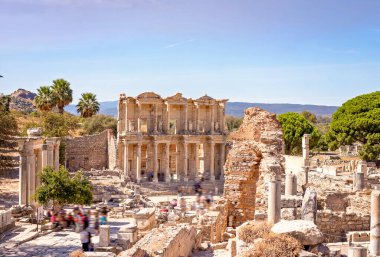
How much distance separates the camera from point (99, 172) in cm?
4681

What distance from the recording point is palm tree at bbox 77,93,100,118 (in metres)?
58.7

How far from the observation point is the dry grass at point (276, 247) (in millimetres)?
10195

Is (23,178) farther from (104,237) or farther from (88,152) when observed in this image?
(88,152)

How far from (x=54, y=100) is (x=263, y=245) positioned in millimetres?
46260

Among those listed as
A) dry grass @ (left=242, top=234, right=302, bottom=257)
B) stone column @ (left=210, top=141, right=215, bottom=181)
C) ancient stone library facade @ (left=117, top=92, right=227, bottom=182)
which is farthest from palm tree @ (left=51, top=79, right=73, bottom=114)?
dry grass @ (left=242, top=234, right=302, bottom=257)

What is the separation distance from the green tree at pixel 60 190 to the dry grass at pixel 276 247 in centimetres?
1498

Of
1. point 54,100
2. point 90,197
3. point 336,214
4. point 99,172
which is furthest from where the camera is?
point 54,100

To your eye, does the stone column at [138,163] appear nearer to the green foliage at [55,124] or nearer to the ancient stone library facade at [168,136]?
the ancient stone library facade at [168,136]

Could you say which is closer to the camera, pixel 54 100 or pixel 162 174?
pixel 162 174

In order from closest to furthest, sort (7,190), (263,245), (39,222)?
(263,245)
(39,222)
(7,190)

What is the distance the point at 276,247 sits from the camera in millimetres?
10273

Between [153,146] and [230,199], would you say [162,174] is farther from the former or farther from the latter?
[230,199]

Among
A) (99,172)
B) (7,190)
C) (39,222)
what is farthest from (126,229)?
(99,172)

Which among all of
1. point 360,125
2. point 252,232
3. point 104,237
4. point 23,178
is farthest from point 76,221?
point 360,125
